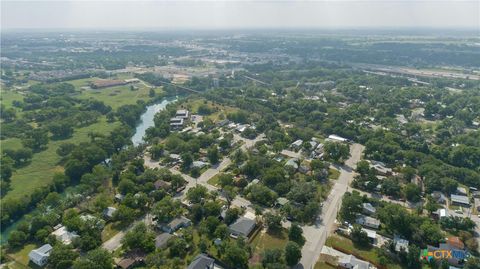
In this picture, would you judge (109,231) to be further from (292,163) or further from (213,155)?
(292,163)

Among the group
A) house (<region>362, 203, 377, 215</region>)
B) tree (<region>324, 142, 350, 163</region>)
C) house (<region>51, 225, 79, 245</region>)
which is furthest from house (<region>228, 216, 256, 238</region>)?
tree (<region>324, 142, 350, 163</region>)

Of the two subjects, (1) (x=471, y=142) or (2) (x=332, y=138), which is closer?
(1) (x=471, y=142)

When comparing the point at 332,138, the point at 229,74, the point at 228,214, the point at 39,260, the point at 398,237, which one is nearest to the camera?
the point at 39,260

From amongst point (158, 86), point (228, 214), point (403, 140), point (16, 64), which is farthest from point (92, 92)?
point (403, 140)

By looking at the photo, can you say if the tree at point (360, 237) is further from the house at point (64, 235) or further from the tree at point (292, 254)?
the house at point (64, 235)

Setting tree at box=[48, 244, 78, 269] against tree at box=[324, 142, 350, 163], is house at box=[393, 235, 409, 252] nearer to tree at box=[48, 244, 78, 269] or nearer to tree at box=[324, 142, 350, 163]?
tree at box=[324, 142, 350, 163]

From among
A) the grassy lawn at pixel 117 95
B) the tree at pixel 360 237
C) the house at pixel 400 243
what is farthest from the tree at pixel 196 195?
the grassy lawn at pixel 117 95

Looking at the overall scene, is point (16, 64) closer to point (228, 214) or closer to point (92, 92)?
point (92, 92)
